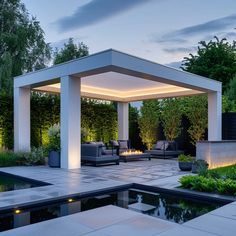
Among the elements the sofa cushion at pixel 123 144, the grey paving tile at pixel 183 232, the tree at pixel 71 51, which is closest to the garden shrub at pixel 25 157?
the sofa cushion at pixel 123 144

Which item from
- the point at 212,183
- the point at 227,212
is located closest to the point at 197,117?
the point at 212,183

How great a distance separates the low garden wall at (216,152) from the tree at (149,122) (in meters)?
5.51

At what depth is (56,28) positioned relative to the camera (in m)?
17.9

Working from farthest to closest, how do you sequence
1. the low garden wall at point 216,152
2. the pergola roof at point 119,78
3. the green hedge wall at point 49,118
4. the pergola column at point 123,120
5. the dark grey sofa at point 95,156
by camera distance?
the pergola column at point 123,120 < the green hedge wall at point 49,118 < the dark grey sofa at point 95,156 < the low garden wall at point 216,152 < the pergola roof at point 119,78

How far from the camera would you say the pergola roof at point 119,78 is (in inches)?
340

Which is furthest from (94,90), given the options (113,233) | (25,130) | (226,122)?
(113,233)

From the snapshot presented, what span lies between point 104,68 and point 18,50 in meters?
11.0

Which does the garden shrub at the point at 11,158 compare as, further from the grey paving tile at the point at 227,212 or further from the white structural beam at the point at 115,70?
the grey paving tile at the point at 227,212

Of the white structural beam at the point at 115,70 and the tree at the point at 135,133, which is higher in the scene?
the white structural beam at the point at 115,70

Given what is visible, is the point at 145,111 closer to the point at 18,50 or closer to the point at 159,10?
the point at 159,10

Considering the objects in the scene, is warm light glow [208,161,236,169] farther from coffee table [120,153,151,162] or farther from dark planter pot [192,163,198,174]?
coffee table [120,153,151,162]

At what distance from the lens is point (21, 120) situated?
461 inches

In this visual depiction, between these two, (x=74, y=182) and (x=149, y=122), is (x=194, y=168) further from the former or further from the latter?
(x=149, y=122)

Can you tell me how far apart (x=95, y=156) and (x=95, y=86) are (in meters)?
3.56
